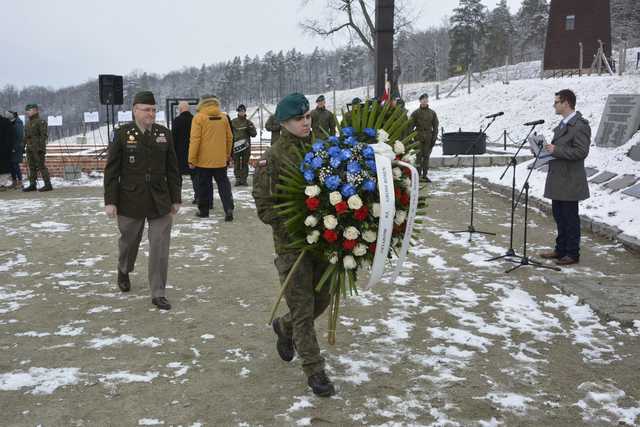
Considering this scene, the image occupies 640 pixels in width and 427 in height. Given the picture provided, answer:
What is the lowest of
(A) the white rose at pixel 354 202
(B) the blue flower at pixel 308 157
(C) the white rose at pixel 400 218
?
(C) the white rose at pixel 400 218

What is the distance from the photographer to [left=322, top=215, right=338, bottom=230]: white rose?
3361 mm

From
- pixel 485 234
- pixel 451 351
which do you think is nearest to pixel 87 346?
pixel 451 351

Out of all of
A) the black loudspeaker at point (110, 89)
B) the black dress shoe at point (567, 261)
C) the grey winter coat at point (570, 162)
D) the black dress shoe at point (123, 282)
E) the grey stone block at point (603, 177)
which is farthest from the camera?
the black loudspeaker at point (110, 89)

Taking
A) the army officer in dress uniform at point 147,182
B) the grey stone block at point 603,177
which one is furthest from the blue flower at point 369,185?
the grey stone block at point 603,177

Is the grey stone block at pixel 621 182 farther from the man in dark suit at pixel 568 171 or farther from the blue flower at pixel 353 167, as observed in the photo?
the blue flower at pixel 353 167

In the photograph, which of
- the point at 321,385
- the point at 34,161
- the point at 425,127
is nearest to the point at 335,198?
the point at 321,385

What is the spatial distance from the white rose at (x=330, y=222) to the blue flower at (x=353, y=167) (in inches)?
11.5

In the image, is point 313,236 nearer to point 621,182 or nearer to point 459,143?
point 621,182

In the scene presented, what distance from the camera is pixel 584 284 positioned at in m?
5.74

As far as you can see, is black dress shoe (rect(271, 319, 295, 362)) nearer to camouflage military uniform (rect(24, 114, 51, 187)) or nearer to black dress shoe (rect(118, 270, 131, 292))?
black dress shoe (rect(118, 270, 131, 292))

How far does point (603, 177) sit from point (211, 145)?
684 centimetres

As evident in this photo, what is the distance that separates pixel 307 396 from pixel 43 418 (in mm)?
1532

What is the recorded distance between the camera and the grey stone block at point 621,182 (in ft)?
Result: 30.9

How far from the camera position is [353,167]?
3420 mm
